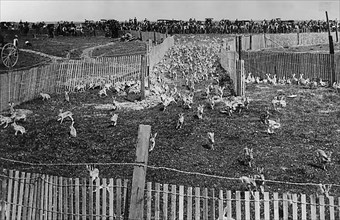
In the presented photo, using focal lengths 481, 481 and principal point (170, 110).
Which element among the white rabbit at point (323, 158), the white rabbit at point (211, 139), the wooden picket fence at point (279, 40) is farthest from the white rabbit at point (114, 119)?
the wooden picket fence at point (279, 40)

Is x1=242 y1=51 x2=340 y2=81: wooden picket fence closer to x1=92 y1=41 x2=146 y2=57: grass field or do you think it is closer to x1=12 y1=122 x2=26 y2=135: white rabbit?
x1=92 y1=41 x2=146 y2=57: grass field

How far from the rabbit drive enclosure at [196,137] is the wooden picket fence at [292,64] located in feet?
7.38

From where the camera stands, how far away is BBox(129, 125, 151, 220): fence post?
616cm

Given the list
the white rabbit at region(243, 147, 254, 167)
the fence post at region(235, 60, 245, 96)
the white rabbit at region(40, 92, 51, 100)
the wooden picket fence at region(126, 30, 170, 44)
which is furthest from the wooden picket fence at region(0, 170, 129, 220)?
the wooden picket fence at region(126, 30, 170, 44)

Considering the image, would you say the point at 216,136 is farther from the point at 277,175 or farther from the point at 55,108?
the point at 55,108

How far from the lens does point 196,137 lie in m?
12.9

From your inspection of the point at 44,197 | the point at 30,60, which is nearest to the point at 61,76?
the point at 30,60

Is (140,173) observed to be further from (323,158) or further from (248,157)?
(323,158)

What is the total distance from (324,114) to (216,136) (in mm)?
4453

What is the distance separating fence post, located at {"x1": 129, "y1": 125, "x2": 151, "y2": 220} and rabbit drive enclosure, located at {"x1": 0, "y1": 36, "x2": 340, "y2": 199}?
1788 mm

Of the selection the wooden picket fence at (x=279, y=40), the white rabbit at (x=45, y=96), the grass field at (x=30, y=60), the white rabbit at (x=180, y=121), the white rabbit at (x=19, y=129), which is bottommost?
the white rabbit at (x=19, y=129)

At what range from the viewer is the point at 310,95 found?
18.5 metres

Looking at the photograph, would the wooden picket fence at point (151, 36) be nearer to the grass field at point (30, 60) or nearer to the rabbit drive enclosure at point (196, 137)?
the grass field at point (30, 60)

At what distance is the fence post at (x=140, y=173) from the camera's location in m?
6.16
